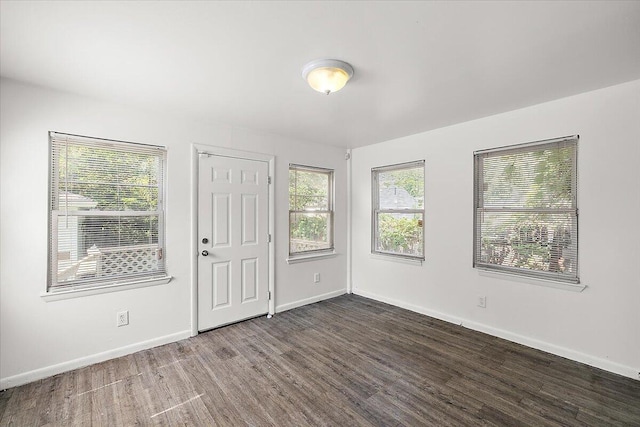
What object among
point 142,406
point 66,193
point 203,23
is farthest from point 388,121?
point 142,406

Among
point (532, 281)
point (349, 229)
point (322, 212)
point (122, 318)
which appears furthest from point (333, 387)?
point (349, 229)

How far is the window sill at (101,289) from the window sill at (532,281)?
3.46 m

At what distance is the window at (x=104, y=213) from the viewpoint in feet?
8.23

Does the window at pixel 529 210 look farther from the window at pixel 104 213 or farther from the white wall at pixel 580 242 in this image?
the window at pixel 104 213

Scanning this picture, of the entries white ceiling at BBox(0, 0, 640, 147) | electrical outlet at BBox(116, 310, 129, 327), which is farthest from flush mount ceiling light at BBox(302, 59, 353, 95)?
electrical outlet at BBox(116, 310, 129, 327)

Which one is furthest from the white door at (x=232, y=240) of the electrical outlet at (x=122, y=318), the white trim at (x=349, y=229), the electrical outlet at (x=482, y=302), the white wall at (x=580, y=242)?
the electrical outlet at (x=482, y=302)

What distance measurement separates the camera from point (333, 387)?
2.29m

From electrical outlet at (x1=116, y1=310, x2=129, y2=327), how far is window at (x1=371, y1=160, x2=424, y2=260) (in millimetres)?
3231

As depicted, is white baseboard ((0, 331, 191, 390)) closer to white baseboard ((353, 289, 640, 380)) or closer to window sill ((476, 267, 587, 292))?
white baseboard ((353, 289, 640, 380))

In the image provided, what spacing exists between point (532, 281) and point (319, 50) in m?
2.94

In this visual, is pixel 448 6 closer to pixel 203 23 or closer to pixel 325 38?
pixel 325 38

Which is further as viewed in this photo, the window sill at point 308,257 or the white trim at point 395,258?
the window sill at point 308,257

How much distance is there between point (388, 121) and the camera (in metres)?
3.36

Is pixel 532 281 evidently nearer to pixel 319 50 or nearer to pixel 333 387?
pixel 333 387
